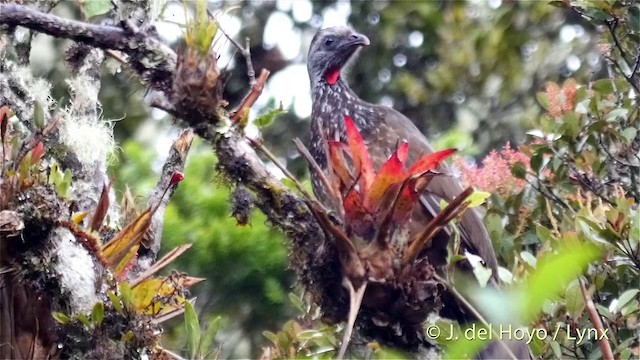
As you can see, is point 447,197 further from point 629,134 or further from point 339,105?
point 629,134

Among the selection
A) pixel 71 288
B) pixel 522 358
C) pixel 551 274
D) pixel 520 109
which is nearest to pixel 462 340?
pixel 551 274

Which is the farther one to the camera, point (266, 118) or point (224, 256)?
point (224, 256)

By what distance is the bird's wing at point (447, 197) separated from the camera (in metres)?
3.33

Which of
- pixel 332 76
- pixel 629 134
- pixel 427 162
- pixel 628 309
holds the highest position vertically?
pixel 427 162

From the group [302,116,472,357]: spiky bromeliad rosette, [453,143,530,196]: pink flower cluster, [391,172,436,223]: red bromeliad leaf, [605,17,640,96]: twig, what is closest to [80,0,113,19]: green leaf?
[302,116,472,357]: spiky bromeliad rosette

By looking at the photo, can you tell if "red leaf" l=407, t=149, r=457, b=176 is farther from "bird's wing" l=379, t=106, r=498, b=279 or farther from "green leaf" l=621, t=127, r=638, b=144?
"green leaf" l=621, t=127, r=638, b=144

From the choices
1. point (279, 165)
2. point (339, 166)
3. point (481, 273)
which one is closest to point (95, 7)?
point (279, 165)

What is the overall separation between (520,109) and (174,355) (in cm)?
428

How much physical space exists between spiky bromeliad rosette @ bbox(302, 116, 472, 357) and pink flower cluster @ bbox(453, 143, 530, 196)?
1080 mm

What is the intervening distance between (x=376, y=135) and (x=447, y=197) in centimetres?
35

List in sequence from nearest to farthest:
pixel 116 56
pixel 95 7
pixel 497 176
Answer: pixel 116 56
pixel 95 7
pixel 497 176

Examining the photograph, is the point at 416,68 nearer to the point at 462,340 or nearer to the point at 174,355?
the point at 174,355

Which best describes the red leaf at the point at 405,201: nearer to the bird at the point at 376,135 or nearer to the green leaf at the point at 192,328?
the bird at the point at 376,135

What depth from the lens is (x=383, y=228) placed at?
89.0 inches
